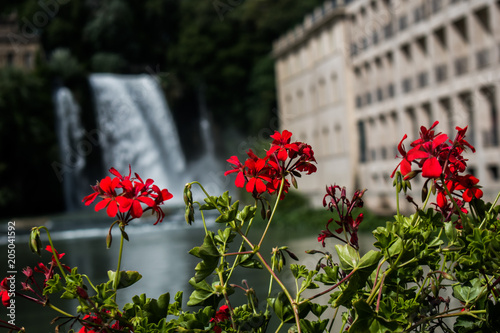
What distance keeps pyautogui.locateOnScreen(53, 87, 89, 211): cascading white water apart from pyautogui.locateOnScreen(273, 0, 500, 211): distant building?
11742 millimetres

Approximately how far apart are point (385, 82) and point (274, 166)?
1142 inches

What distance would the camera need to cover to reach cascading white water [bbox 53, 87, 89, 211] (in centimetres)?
4012

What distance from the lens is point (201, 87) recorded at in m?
52.8

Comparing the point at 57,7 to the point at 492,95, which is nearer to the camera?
the point at 492,95

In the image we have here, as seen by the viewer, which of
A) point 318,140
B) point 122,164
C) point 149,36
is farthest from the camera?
point 149,36

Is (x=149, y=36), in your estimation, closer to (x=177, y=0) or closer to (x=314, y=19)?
(x=177, y=0)

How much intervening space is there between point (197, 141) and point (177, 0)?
1272 centimetres

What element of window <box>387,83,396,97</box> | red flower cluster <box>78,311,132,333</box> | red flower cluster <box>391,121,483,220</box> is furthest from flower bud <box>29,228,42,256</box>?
window <box>387,83,396,97</box>

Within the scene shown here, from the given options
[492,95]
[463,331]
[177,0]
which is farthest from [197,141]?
[463,331]

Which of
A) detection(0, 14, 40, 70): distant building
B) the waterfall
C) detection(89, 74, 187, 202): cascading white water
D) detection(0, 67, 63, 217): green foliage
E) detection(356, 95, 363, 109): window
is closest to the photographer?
detection(356, 95, 363, 109): window

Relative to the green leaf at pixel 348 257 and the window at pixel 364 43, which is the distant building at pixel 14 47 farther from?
the green leaf at pixel 348 257

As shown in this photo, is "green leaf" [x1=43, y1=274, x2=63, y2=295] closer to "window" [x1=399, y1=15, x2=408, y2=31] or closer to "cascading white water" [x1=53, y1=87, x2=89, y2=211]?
"window" [x1=399, y1=15, x2=408, y2=31]

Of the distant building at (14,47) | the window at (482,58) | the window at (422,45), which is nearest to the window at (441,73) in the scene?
the window at (422,45)

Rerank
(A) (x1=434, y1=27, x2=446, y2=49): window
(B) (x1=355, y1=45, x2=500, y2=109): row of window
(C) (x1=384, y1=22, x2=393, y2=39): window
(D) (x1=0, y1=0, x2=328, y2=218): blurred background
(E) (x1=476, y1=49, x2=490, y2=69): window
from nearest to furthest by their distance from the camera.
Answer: (E) (x1=476, y1=49, x2=490, y2=69): window
(B) (x1=355, y1=45, x2=500, y2=109): row of window
(A) (x1=434, y1=27, x2=446, y2=49): window
(C) (x1=384, y1=22, x2=393, y2=39): window
(D) (x1=0, y1=0, x2=328, y2=218): blurred background
